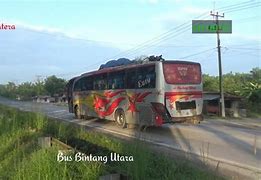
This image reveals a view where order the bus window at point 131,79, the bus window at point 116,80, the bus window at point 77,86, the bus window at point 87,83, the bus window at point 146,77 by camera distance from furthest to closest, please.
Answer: the bus window at point 77,86 < the bus window at point 87,83 < the bus window at point 116,80 < the bus window at point 131,79 < the bus window at point 146,77

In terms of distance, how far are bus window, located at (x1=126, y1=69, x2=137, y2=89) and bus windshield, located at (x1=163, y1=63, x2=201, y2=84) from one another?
1785mm

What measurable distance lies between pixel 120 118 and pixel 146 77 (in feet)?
10.5

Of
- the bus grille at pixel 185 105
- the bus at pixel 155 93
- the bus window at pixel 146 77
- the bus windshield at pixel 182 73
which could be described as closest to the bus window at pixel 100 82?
the bus at pixel 155 93

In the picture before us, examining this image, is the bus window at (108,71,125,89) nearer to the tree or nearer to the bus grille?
the bus grille

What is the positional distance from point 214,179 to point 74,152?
258 cm

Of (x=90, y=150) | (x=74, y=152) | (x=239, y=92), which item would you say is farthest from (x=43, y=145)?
(x=239, y=92)

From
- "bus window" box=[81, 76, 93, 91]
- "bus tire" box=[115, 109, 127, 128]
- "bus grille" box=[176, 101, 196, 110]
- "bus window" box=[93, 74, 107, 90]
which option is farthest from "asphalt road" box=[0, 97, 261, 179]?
"bus window" box=[81, 76, 93, 91]

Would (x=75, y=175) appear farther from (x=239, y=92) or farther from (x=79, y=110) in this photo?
(x=239, y=92)

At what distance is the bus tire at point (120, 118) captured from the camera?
17406mm

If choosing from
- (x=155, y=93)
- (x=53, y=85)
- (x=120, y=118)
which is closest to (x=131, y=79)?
(x=155, y=93)

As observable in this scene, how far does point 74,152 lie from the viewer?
23.6 ft

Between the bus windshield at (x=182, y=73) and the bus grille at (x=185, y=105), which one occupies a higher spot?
the bus windshield at (x=182, y=73)

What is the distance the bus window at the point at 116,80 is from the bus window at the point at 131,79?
1.58 feet

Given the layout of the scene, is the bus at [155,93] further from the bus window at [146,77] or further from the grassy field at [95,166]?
the grassy field at [95,166]
